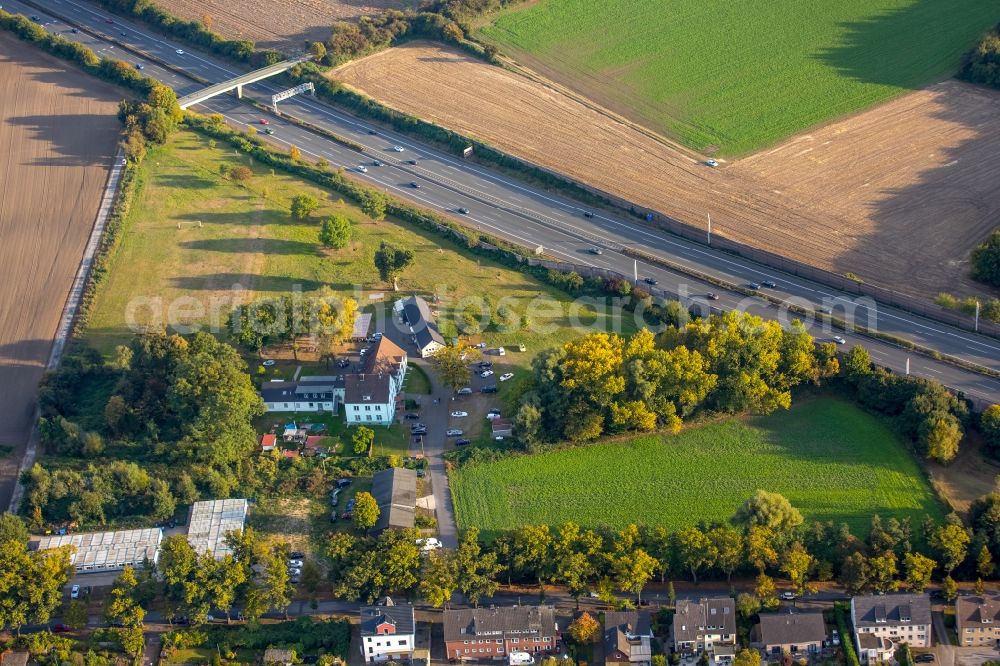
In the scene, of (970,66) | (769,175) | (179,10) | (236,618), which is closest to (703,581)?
(236,618)

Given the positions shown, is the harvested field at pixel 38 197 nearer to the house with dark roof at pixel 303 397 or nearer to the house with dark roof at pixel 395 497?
the house with dark roof at pixel 303 397

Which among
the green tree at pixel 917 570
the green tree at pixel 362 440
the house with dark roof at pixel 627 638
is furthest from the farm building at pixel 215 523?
the green tree at pixel 917 570

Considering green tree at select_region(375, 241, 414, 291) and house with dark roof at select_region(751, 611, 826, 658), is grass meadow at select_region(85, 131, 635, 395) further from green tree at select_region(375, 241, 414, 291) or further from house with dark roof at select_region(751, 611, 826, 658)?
house with dark roof at select_region(751, 611, 826, 658)

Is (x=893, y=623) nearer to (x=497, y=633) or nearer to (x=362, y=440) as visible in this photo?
(x=497, y=633)

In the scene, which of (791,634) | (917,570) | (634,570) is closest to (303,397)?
(634,570)

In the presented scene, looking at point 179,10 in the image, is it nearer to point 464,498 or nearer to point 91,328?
point 91,328
